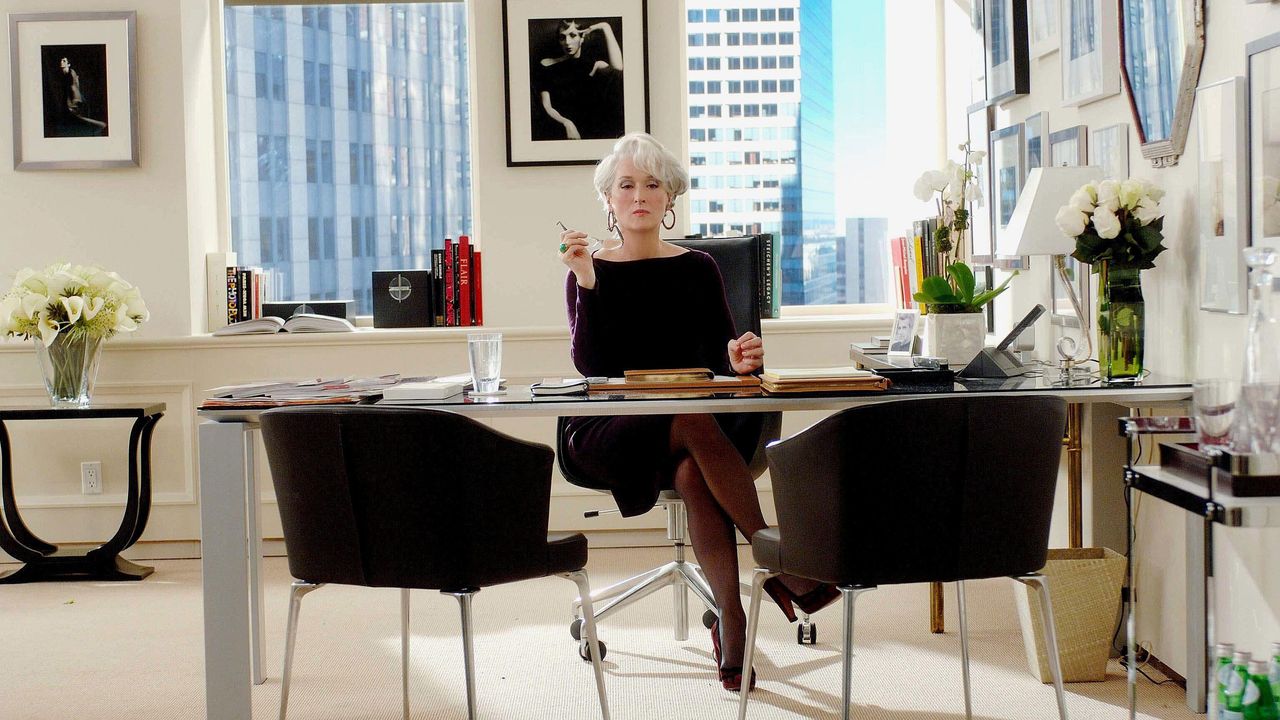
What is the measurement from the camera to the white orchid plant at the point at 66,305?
3.66 metres

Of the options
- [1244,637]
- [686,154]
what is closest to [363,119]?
[686,154]

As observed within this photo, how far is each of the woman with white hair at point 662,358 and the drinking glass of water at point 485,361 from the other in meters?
0.44

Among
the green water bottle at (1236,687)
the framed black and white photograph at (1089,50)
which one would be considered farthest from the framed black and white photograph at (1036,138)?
the green water bottle at (1236,687)

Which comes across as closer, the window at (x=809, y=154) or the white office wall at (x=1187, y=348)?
the white office wall at (x=1187, y=348)

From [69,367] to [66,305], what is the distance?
0.83ft

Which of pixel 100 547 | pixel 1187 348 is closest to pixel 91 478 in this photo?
pixel 100 547

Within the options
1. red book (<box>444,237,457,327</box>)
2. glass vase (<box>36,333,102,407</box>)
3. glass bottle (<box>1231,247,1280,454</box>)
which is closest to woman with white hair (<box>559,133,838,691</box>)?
glass bottle (<box>1231,247,1280,454</box>)

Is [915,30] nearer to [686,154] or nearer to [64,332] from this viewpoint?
[686,154]

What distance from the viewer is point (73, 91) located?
4152mm

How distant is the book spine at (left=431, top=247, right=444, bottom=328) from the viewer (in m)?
4.30

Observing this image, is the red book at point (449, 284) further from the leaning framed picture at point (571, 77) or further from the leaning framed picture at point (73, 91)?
the leaning framed picture at point (73, 91)

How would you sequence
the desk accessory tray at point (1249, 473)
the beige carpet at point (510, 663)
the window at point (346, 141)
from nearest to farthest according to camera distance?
1. the desk accessory tray at point (1249, 473)
2. the beige carpet at point (510, 663)
3. the window at point (346, 141)

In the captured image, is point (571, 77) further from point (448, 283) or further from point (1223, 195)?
point (1223, 195)

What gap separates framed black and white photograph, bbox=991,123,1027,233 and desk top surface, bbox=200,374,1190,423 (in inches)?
45.3
